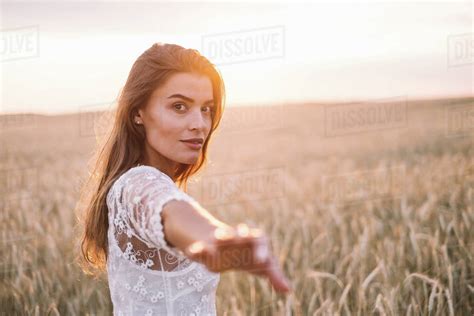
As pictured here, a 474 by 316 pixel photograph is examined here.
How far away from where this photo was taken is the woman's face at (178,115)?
1.77m

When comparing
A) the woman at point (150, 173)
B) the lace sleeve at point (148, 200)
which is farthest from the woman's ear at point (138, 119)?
the lace sleeve at point (148, 200)

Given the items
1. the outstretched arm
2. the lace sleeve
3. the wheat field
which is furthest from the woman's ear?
the outstretched arm

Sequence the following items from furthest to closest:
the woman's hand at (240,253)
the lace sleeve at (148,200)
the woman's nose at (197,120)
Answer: the woman's nose at (197,120) < the lace sleeve at (148,200) < the woman's hand at (240,253)

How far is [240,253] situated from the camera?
44.8 inches

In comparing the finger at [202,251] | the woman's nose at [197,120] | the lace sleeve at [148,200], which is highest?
the woman's nose at [197,120]

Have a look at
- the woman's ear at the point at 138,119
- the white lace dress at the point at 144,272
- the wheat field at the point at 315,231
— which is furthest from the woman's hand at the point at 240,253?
the wheat field at the point at 315,231

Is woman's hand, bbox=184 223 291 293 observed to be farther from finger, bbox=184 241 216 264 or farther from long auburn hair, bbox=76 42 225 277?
long auburn hair, bbox=76 42 225 277

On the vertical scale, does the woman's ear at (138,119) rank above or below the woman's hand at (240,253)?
above

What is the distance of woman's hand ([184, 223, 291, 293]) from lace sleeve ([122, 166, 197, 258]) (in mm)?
163

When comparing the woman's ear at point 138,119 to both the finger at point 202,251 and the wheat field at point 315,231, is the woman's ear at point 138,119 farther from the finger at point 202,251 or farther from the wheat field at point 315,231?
the finger at point 202,251

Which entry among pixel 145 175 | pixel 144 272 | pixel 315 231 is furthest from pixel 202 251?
pixel 315 231

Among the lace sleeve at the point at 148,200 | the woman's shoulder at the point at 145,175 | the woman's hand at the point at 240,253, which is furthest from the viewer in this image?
the woman's shoulder at the point at 145,175

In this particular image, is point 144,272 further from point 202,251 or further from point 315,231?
point 315,231

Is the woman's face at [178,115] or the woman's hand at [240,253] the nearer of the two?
the woman's hand at [240,253]
